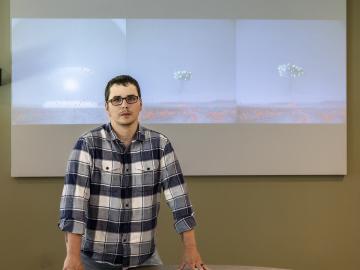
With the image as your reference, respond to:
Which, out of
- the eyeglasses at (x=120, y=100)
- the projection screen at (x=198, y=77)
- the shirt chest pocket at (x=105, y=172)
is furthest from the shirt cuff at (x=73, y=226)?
the projection screen at (x=198, y=77)

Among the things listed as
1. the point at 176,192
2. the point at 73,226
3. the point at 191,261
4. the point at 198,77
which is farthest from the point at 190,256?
the point at 198,77

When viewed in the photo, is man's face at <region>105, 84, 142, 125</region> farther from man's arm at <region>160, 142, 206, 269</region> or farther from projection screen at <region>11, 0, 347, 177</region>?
projection screen at <region>11, 0, 347, 177</region>

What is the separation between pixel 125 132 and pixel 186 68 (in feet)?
4.17

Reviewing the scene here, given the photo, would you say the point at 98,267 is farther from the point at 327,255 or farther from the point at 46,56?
the point at 327,255

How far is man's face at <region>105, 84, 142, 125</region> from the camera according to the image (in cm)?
173

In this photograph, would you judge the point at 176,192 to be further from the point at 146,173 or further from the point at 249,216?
the point at 249,216

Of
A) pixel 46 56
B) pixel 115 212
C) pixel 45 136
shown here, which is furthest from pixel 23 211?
pixel 115 212

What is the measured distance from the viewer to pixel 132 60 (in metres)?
2.90

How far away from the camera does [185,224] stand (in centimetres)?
176

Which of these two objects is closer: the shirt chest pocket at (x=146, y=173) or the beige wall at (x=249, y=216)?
the shirt chest pocket at (x=146, y=173)

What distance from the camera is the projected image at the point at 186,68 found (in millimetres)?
2865

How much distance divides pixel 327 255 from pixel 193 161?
116 centimetres

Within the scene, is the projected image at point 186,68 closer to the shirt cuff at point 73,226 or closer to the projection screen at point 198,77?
the projection screen at point 198,77

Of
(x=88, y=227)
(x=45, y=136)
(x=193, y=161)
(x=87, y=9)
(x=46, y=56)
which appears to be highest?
(x=87, y=9)
